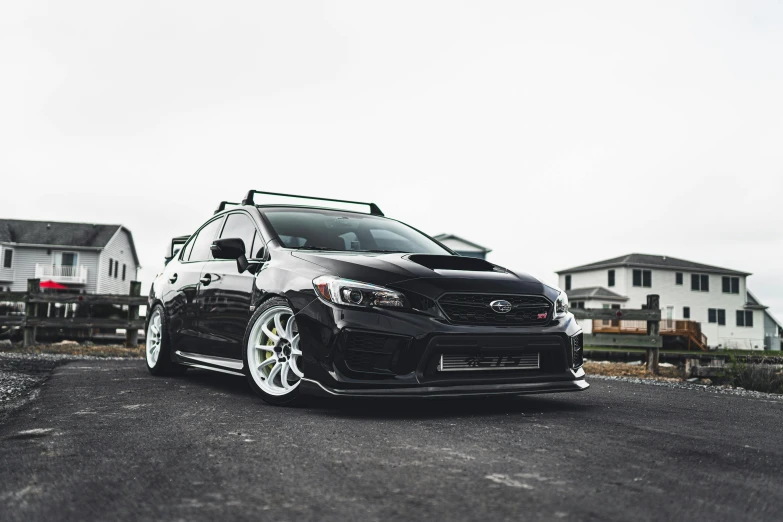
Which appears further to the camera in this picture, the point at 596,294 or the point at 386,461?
the point at 596,294

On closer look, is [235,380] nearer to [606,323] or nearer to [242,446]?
[242,446]

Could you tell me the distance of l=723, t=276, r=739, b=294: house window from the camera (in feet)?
175

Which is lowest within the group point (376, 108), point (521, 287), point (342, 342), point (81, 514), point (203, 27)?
point (81, 514)

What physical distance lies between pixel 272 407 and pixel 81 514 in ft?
8.37

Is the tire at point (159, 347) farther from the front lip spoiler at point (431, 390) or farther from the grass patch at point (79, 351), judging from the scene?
the grass patch at point (79, 351)

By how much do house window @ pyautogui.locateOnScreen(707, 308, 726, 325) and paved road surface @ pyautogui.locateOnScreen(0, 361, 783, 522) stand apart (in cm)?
5150

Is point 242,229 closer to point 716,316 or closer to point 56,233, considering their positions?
point 56,233

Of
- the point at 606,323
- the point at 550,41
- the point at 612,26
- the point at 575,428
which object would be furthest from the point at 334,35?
the point at 606,323

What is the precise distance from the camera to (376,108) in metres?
14.5

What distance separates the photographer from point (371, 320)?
445cm

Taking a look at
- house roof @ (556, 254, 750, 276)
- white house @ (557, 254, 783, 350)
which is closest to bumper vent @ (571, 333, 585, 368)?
white house @ (557, 254, 783, 350)

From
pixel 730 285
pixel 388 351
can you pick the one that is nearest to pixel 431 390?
pixel 388 351

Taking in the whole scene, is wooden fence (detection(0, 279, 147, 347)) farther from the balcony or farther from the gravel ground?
the balcony

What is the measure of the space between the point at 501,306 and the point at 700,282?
5264 centimetres
